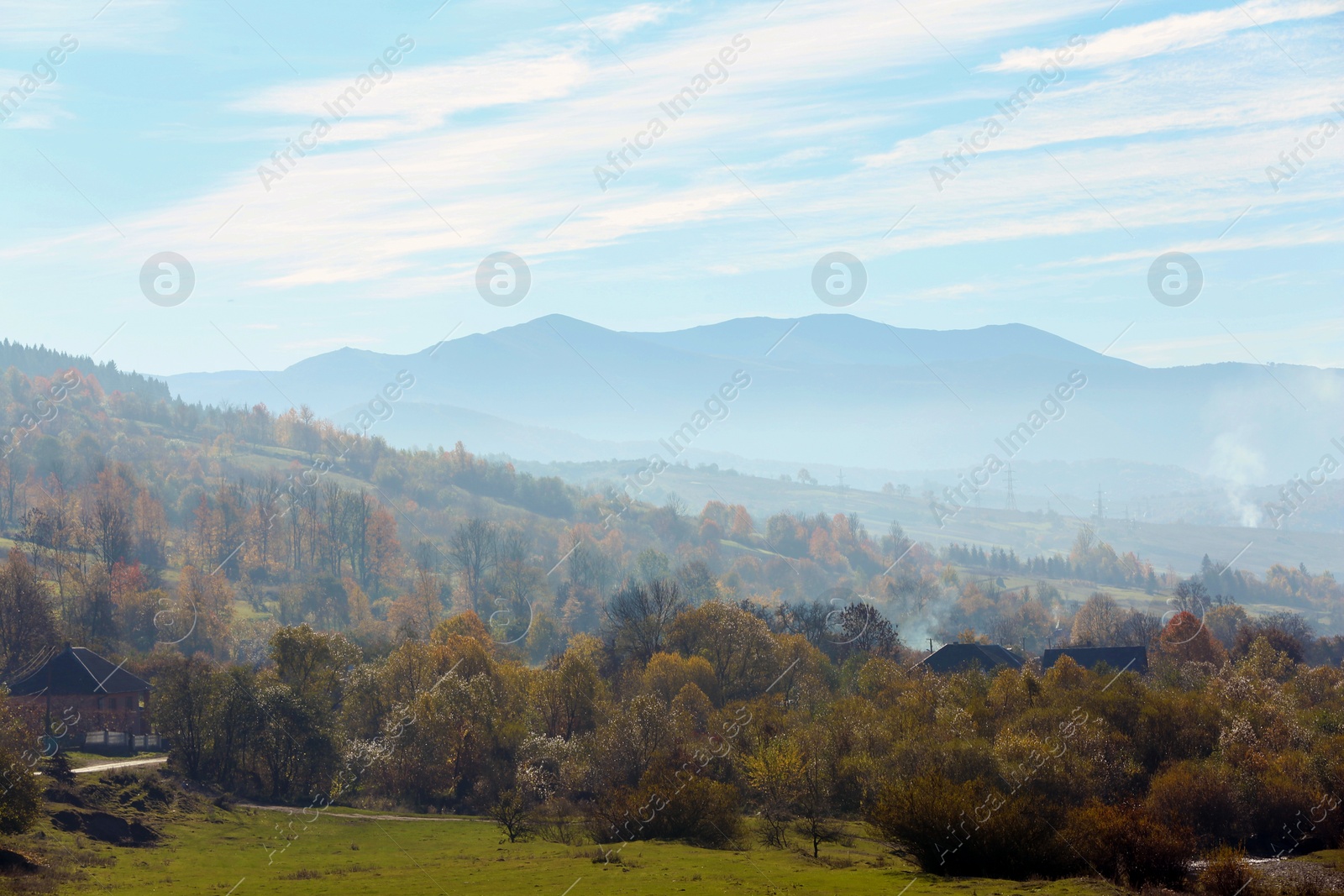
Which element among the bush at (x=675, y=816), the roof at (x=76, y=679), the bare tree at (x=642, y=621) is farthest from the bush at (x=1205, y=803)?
the roof at (x=76, y=679)

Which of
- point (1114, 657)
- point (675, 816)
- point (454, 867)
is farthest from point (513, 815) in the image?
point (1114, 657)

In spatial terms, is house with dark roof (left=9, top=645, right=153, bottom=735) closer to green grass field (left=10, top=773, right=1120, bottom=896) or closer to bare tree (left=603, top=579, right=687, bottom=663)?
green grass field (left=10, top=773, right=1120, bottom=896)

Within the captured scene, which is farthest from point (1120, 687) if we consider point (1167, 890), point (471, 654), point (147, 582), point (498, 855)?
point (147, 582)

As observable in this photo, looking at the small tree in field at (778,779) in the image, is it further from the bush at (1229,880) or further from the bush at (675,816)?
the bush at (1229,880)

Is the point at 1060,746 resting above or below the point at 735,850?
above

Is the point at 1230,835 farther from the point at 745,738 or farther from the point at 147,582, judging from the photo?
the point at 147,582

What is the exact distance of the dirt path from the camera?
58.8m

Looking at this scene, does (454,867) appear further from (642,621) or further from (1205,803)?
(642,621)

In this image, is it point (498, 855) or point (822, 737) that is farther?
point (822, 737)

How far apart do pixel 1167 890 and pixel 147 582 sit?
131775mm

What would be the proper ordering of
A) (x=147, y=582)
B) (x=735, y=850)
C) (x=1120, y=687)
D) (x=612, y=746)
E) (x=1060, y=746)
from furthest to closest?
(x=147, y=582), (x=1120, y=687), (x=612, y=746), (x=1060, y=746), (x=735, y=850)

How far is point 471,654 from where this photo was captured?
3248 inches

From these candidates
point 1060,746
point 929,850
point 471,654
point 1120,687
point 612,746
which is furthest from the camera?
point 471,654

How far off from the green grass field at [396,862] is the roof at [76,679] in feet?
55.5
